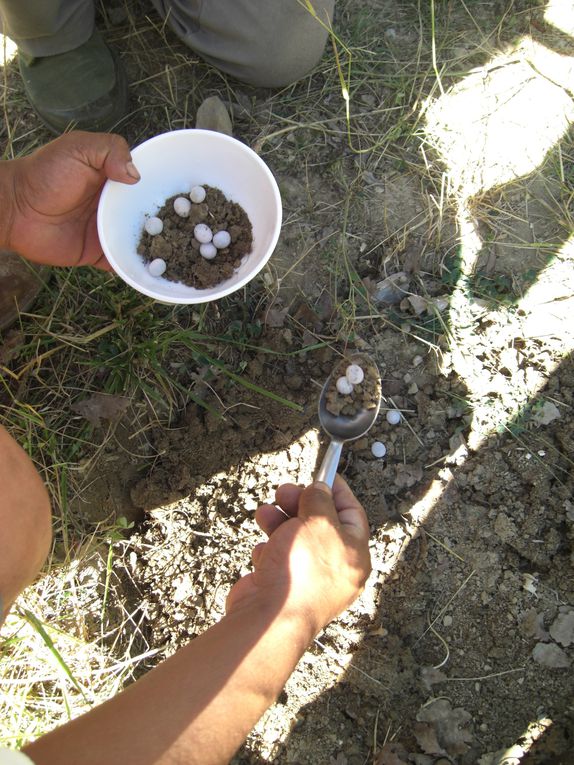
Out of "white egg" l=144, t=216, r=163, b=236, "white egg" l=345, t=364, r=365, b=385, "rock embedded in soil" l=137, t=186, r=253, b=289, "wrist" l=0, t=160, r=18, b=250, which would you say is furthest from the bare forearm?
"wrist" l=0, t=160, r=18, b=250

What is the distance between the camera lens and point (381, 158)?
2.24 metres

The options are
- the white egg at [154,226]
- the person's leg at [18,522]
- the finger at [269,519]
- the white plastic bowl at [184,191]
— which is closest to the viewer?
the person's leg at [18,522]

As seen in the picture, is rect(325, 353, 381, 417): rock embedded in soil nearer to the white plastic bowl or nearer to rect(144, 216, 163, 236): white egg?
the white plastic bowl

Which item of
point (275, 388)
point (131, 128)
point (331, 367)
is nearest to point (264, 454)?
point (275, 388)

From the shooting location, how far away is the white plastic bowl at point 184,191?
176 cm

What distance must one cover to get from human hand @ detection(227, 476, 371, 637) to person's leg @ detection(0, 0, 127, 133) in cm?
149

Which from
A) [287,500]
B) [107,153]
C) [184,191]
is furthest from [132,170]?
[287,500]

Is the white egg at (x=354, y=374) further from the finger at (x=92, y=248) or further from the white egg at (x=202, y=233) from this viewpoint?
the finger at (x=92, y=248)

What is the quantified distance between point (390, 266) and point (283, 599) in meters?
1.24

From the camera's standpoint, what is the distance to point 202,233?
6.01 feet

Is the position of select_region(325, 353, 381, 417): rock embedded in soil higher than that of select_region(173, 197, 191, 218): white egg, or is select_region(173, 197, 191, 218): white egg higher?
select_region(173, 197, 191, 218): white egg

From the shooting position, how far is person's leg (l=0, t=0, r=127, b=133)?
2.06m

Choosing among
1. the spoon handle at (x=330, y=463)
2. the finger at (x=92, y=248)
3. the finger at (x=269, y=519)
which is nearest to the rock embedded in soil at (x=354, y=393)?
the spoon handle at (x=330, y=463)

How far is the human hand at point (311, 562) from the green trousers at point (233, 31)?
1.46 m
